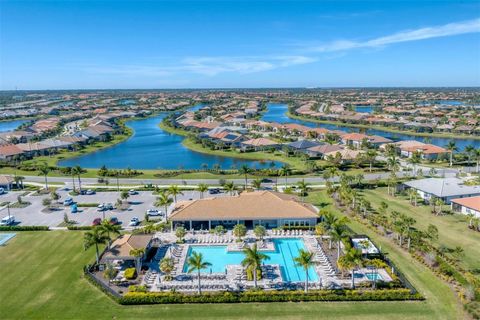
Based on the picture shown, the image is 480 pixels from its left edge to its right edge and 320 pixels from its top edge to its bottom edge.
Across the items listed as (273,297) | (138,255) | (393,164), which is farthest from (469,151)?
(138,255)

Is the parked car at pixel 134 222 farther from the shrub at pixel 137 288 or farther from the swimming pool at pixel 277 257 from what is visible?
the shrub at pixel 137 288

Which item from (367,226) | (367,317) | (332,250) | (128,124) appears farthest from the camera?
(128,124)

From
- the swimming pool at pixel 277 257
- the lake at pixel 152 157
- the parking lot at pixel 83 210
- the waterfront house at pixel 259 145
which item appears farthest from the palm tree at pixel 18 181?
the waterfront house at pixel 259 145

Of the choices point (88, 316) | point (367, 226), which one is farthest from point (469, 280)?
point (88, 316)

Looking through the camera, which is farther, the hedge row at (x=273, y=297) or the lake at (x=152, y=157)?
the lake at (x=152, y=157)

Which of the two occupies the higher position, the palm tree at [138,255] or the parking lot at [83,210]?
the palm tree at [138,255]

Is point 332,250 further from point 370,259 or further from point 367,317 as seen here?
point 367,317

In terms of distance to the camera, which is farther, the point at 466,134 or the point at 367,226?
the point at 466,134
